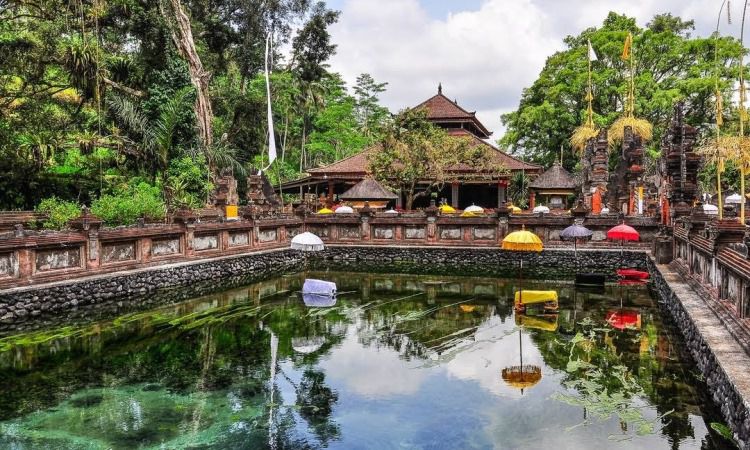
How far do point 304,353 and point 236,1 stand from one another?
1291 inches

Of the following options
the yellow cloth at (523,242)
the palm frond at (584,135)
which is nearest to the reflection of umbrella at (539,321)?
the yellow cloth at (523,242)

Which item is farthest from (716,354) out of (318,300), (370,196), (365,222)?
(370,196)

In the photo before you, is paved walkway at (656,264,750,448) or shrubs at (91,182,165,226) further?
shrubs at (91,182,165,226)

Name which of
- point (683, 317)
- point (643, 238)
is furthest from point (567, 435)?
point (643, 238)

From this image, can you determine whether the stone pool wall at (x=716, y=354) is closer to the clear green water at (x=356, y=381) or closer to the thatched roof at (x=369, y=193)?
the clear green water at (x=356, y=381)

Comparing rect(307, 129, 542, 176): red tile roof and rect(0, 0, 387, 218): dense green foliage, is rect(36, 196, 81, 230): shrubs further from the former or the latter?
rect(307, 129, 542, 176): red tile roof

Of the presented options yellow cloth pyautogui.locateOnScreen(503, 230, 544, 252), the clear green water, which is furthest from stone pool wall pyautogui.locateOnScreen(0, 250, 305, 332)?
yellow cloth pyautogui.locateOnScreen(503, 230, 544, 252)

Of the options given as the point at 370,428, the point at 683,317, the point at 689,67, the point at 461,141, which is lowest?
the point at 370,428

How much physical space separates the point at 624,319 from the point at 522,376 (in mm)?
5003

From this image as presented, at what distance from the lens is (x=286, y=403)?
8.07 metres

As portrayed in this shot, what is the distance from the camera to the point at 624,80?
118ft

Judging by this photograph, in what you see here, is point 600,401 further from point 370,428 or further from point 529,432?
point 370,428

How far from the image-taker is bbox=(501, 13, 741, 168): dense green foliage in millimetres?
33719

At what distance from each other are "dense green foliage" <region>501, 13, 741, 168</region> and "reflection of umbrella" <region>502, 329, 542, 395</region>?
2844cm
